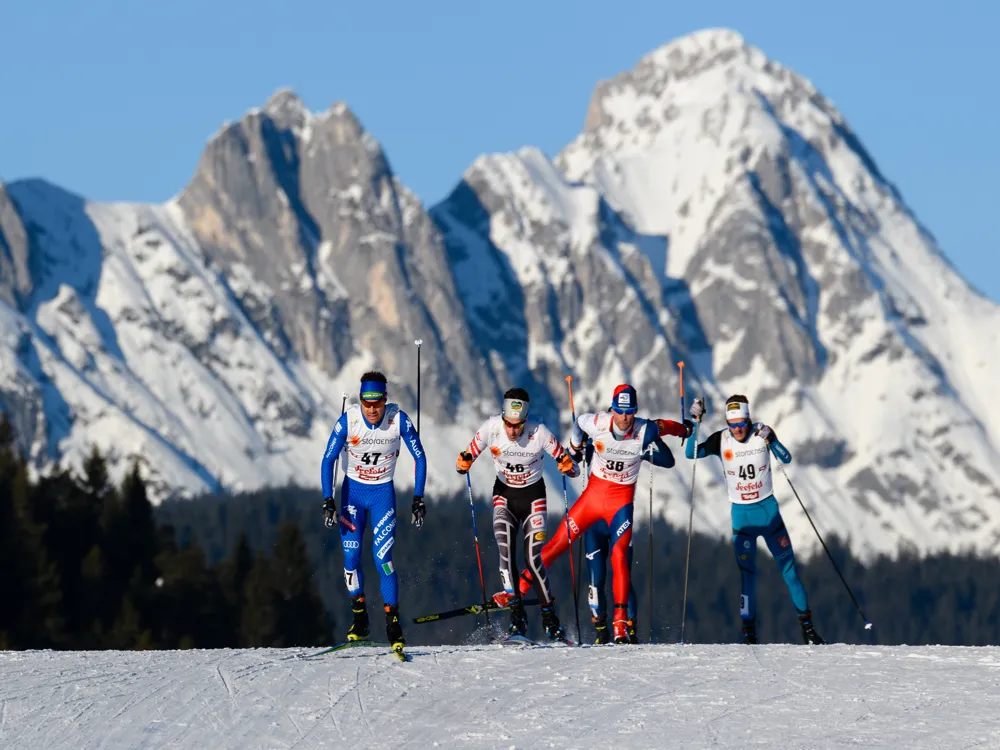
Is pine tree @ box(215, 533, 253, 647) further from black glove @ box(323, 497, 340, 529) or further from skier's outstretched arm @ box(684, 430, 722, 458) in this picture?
black glove @ box(323, 497, 340, 529)

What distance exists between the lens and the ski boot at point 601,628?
21.6m

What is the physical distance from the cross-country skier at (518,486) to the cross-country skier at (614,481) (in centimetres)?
36

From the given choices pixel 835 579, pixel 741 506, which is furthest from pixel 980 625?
pixel 741 506

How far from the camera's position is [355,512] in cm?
1992

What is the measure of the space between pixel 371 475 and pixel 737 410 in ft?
16.5

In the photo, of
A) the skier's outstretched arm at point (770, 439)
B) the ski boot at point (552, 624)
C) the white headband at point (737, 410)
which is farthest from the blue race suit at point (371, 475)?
the skier's outstretched arm at point (770, 439)

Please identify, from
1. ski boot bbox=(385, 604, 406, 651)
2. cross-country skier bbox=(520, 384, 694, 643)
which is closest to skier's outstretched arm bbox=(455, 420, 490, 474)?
cross-country skier bbox=(520, 384, 694, 643)

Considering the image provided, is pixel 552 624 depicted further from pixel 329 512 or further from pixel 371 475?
pixel 329 512

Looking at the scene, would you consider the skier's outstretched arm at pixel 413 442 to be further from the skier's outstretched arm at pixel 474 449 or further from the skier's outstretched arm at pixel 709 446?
the skier's outstretched arm at pixel 709 446

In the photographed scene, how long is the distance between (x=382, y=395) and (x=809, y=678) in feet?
17.6

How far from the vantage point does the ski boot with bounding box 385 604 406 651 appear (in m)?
19.1

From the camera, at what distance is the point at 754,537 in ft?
74.0

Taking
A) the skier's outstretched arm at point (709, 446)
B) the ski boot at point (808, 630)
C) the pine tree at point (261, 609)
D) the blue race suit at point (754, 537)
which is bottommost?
the ski boot at point (808, 630)

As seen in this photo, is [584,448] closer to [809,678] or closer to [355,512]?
[355,512]
